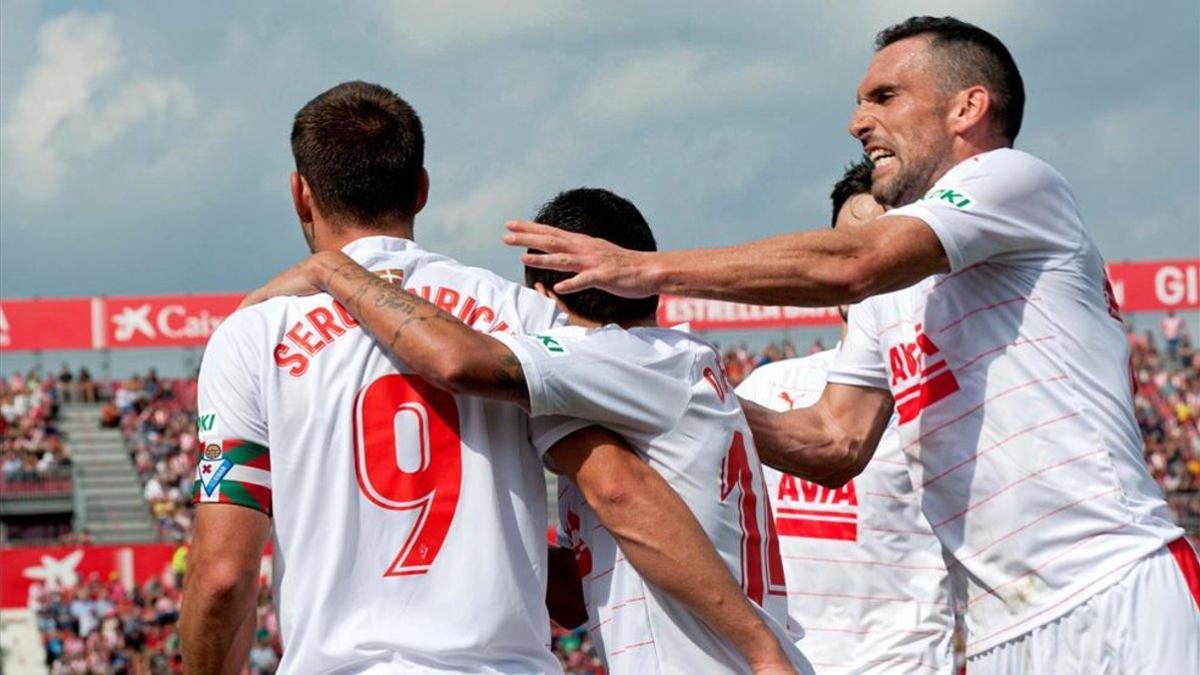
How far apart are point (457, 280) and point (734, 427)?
75 cm

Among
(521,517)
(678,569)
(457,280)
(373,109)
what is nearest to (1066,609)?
(678,569)

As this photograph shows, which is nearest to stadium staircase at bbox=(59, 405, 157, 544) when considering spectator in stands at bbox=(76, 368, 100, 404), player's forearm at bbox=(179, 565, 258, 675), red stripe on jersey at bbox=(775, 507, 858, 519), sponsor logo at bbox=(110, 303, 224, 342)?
spectator in stands at bbox=(76, 368, 100, 404)

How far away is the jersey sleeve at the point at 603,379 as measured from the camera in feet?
12.8

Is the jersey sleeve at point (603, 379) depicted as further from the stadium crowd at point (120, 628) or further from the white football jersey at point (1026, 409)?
the stadium crowd at point (120, 628)

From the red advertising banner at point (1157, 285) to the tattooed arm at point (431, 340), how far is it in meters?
35.5

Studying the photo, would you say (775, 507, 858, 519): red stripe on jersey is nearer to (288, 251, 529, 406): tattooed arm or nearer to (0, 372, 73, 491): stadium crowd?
(288, 251, 529, 406): tattooed arm

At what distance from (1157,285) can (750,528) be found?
35978mm

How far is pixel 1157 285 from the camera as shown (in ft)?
125

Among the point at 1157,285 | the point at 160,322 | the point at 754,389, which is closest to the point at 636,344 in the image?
the point at 754,389

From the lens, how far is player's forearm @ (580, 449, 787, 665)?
3990 millimetres

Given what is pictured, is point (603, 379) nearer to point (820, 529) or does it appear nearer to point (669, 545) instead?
point (669, 545)

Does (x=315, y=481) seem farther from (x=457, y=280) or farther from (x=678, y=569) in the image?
(x=678, y=569)

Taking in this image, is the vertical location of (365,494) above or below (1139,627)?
above

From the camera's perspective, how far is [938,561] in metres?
6.15
